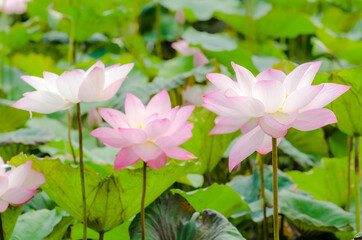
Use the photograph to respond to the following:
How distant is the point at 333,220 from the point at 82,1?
47.6 inches

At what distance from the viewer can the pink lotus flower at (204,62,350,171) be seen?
51 cm

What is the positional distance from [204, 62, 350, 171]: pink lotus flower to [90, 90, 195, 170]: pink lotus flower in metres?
0.04

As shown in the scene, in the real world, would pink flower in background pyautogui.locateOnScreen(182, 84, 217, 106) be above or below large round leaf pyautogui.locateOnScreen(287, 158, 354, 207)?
above

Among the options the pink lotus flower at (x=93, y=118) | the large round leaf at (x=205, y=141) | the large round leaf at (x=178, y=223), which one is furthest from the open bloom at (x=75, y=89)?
the pink lotus flower at (x=93, y=118)

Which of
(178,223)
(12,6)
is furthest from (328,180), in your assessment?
(12,6)

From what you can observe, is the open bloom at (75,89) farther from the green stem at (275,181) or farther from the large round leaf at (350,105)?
the large round leaf at (350,105)

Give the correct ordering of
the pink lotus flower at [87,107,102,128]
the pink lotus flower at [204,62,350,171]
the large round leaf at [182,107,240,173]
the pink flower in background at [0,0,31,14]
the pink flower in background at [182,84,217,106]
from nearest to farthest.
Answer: the pink lotus flower at [204,62,350,171] < the large round leaf at [182,107,240,173] < the pink flower in background at [182,84,217,106] < the pink lotus flower at [87,107,102,128] < the pink flower in background at [0,0,31,14]

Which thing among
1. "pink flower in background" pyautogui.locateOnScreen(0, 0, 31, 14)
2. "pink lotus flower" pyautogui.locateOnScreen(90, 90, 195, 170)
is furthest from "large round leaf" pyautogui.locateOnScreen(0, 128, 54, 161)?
"pink flower in background" pyautogui.locateOnScreen(0, 0, 31, 14)

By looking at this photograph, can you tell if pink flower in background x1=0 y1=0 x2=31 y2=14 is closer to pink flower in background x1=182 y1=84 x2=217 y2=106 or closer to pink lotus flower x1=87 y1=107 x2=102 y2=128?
pink lotus flower x1=87 y1=107 x2=102 y2=128

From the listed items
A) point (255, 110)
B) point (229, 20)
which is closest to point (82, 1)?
point (229, 20)

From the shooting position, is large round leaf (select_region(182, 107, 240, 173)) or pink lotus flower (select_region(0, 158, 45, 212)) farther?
large round leaf (select_region(182, 107, 240, 173))

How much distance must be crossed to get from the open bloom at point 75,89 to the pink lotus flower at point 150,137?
3 centimetres

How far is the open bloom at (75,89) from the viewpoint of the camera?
1.90ft

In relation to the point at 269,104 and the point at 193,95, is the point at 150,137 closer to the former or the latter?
the point at 269,104
